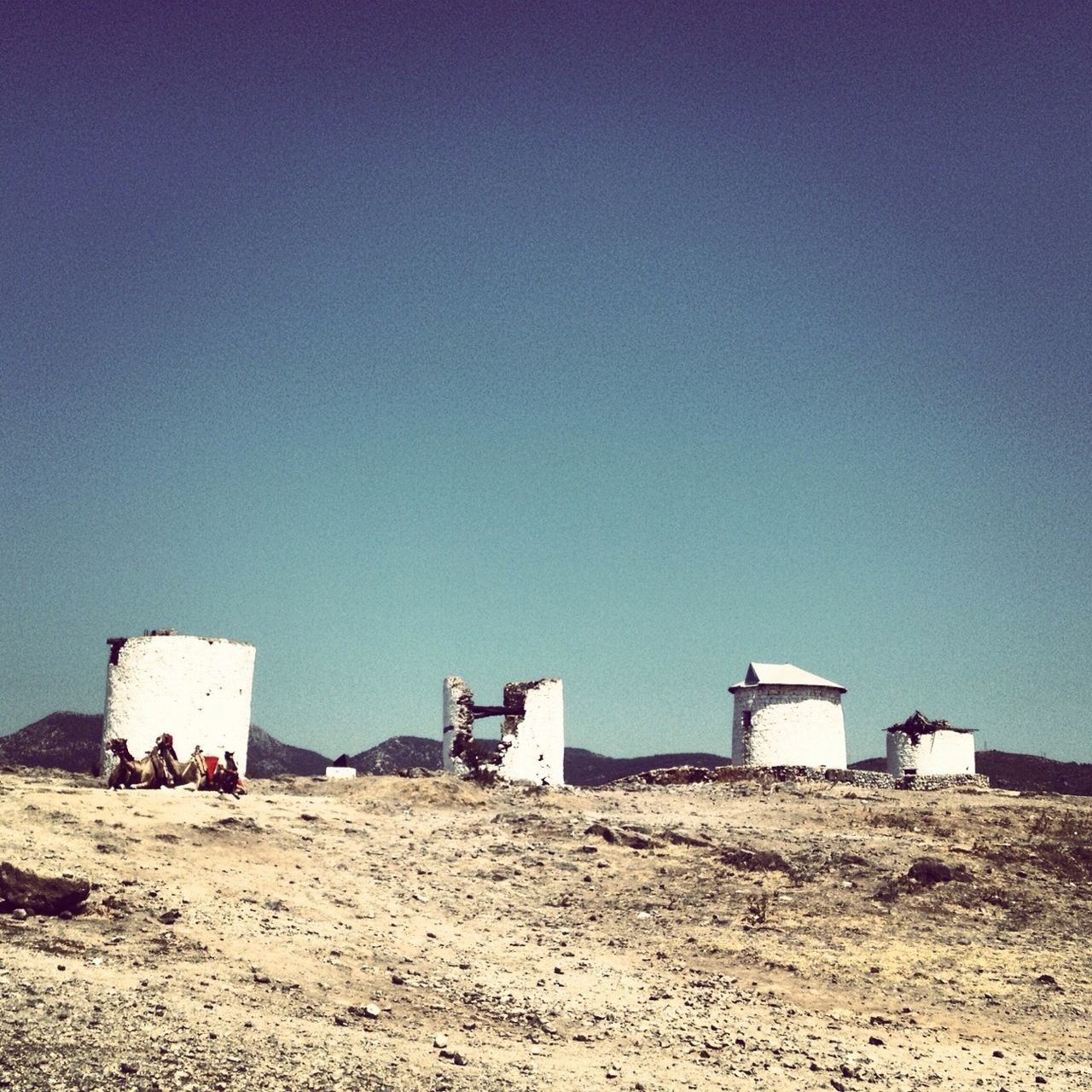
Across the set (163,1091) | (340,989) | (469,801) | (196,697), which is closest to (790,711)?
(469,801)

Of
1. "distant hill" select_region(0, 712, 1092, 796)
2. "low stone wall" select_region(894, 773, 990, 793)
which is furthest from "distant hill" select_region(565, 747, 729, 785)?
"low stone wall" select_region(894, 773, 990, 793)

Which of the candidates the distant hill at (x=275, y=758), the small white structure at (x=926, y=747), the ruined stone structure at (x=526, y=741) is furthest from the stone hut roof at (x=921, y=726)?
the distant hill at (x=275, y=758)

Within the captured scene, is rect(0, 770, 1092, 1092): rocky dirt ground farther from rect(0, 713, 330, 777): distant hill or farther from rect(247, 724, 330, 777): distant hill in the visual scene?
rect(247, 724, 330, 777): distant hill

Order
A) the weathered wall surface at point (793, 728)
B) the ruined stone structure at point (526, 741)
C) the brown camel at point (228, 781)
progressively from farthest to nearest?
1. the weathered wall surface at point (793, 728)
2. the ruined stone structure at point (526, 741)
3. the brown camel at point (228, 781)

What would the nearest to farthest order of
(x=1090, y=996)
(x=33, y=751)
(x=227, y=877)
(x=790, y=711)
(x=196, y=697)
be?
1. (x=1090, y=996)
2. (x=227, y=877)
3. (x=196, y=697)
4. (x=790, y=711)
5. (x=33, y=751)

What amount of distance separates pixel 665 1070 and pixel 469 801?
Result: 13.7 metres

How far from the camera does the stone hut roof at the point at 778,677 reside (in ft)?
120

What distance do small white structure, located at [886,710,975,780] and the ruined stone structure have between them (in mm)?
16333

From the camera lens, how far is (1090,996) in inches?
461

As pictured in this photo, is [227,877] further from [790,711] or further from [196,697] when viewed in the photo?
[790,711]

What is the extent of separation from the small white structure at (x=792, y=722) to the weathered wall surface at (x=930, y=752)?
117 inches

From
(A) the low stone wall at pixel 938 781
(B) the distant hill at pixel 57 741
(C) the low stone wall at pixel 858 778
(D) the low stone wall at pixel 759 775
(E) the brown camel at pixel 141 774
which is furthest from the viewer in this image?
(B) the distant hill at pixel 57 741

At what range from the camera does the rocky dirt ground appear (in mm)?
8023

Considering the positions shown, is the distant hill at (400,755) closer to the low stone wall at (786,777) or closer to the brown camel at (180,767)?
the low stone wall at (786,777)
